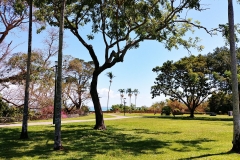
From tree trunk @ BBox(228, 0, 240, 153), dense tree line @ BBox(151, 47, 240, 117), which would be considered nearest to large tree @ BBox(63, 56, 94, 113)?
dense tree line @ BBox(151, 47, 240, 117)

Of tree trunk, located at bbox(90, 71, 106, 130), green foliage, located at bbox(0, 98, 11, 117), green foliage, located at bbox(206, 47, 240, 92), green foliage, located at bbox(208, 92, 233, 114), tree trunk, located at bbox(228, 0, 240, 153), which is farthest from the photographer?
green foliage, located at bbox(208, 92, 233, 114)

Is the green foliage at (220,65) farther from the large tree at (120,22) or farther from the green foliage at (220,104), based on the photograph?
the large tree at (120,22)

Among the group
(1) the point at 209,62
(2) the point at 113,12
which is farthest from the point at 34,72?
(1) the point at 209,62

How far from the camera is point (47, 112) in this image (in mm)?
33469

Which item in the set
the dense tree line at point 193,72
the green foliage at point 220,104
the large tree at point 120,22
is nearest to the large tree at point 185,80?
the dense tree line at point 193,72

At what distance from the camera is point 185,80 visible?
43375 millimetres

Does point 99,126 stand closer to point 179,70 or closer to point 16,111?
point 16,111

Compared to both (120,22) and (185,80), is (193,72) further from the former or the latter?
(120,22)

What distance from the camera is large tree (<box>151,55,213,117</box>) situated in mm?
42875

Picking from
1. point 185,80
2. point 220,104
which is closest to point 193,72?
point 185,80

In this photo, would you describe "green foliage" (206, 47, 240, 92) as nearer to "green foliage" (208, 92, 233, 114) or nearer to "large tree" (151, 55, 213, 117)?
"large tree" (151, 55, 213, 117)

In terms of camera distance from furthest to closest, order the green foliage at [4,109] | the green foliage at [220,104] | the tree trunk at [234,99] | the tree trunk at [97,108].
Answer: the green foliage at [220,104] < the green foliage at [4,109] < the tree trunk at [97,108] < the tree trunk at [234,99]

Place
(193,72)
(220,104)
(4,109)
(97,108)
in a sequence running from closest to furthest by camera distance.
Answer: (97,108) < (4,109) < (193,72) < (220,104)

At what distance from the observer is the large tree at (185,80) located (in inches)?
1688
